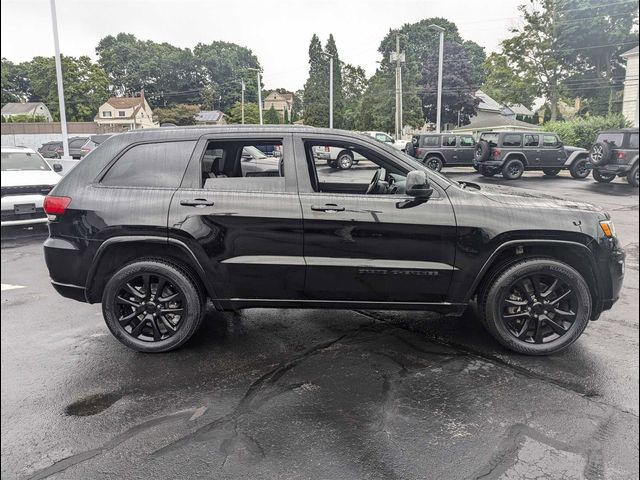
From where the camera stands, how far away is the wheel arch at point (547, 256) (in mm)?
3301

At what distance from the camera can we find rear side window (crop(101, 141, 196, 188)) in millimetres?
3404

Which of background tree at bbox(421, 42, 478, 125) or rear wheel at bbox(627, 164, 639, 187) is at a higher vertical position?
background tree at bbox(421, 42, 478, 125)

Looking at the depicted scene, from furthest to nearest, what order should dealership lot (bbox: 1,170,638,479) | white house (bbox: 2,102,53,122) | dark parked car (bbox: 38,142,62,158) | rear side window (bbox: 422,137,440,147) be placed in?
rear side window (bbox: 422,137,440,147)
dark parked car (bbox: 38,142,62,158)
white house (bbox: 2,102,53,122)
dealership lot (bbox: 1,170,638,479)

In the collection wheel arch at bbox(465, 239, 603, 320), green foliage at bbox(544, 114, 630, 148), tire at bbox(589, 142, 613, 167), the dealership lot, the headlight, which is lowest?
the dealership lot

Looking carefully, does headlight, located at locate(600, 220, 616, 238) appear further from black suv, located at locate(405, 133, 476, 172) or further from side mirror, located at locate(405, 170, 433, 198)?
black suv, located at locate(405, 133, 476, 172)

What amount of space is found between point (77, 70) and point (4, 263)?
3.22 m

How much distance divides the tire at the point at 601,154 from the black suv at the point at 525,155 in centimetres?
179

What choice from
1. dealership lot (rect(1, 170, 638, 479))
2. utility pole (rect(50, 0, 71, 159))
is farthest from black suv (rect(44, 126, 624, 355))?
utility pole (rect(50, 0, 71, 159))

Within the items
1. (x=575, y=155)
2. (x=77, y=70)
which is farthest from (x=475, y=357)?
(x=575, y=155)

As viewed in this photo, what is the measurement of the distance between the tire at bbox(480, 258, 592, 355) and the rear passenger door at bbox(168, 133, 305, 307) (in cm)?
154

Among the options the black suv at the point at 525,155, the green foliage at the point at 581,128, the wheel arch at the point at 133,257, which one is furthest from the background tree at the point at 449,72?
the green foliage at the point at 581,128

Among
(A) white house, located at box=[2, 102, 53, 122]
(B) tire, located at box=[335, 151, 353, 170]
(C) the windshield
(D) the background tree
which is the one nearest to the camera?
(B) tire, located at box=[335, 151, 353, 170]

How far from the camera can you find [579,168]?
57.0 ft

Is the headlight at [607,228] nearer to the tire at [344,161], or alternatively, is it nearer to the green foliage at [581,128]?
the tire at [344,161]
